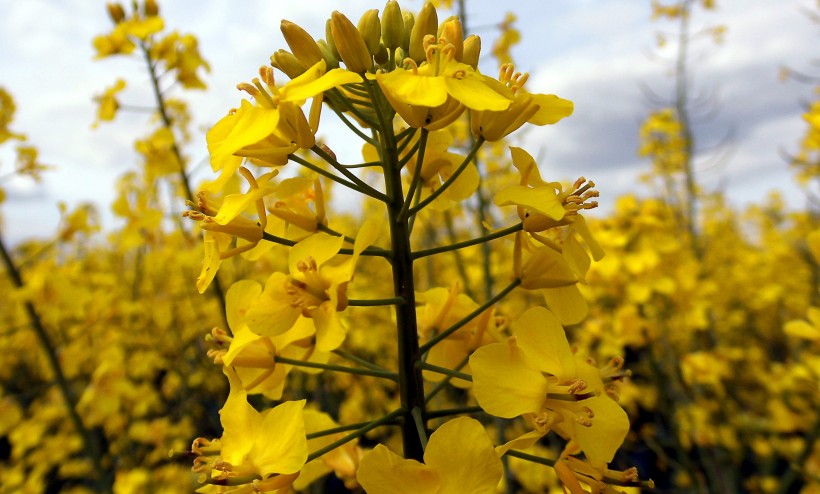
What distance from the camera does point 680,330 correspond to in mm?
4270

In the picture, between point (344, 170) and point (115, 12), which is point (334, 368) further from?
point (115, 12)

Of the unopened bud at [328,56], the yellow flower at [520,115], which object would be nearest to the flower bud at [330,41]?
the unopened bud at [328,56]

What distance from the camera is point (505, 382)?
3.14 ft

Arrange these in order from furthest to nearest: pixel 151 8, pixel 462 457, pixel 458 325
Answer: pixel 151 8 < pixel 458 325 < pixel 462 457

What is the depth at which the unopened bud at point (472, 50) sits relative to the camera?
3.69 feet

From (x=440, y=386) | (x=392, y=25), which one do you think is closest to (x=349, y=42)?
(x=392, y=25)

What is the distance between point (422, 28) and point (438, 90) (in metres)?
0.31

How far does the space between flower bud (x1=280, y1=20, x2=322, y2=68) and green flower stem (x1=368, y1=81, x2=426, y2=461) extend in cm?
13

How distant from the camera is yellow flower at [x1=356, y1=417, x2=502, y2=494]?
89 centimetres

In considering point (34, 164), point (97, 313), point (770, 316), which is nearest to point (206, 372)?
point (97, 313)

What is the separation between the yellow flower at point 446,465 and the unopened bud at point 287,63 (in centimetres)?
75

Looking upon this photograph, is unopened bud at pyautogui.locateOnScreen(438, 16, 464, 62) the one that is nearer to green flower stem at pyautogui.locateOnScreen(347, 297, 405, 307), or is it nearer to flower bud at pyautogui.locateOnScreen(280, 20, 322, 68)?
flower bud at pyautogui.locateOnScreen(280, 20, 322, 68)

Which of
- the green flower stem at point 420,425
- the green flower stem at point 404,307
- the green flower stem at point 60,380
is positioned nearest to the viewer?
the green flower stem at point 420,425

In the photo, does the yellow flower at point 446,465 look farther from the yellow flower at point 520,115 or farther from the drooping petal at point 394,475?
the yellow flower at point 520,115
